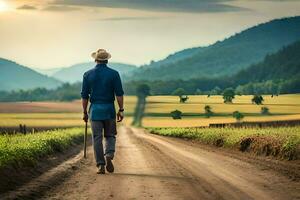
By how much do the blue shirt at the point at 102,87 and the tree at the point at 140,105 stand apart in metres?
92.7

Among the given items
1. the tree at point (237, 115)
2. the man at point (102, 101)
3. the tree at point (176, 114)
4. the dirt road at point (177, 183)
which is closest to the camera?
the dirt road at point (177, 183)

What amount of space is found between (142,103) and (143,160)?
115 metres

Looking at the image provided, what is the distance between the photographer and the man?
56.2 ft

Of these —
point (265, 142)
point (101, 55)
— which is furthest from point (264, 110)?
point (101, 55)

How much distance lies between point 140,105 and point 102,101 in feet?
379

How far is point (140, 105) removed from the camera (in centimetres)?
13275

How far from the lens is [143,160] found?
69.0 ft

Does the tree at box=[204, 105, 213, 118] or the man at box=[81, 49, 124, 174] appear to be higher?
the man at box=[81, 49, 124, 174]

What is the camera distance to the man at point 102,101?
56.2 ft

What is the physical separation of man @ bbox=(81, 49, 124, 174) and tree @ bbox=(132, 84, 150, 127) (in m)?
92.7

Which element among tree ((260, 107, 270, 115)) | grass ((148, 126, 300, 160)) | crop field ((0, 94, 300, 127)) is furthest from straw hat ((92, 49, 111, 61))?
tree ((260, 107, 270, 115))

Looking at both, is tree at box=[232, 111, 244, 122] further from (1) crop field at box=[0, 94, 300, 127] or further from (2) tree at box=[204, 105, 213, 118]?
(2) tree at box=[204, 105, 213, 118]

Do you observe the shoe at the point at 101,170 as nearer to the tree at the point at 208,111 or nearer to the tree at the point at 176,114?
the tree at the point at 208,111

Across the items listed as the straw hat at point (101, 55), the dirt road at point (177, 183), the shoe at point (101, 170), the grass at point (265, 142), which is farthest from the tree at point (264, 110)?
the shoe at point (101, 170)
